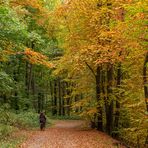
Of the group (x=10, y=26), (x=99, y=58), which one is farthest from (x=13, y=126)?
(x=10, y=26)

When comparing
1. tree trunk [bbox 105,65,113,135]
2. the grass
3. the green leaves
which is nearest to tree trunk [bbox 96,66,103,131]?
tree trunk [bbox 105,65,113,135]

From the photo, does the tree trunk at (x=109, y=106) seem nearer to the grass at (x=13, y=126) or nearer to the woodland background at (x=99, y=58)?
the woodland background at (x=99, y=58)

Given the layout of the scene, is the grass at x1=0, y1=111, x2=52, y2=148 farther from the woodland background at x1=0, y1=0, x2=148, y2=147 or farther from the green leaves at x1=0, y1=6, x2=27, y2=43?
the green leaves at x1=0, y1=6, x2=27, y2=43

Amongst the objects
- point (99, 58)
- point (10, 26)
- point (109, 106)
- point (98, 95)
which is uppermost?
point (10, 26)

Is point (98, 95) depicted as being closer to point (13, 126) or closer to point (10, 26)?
point (13, 126)

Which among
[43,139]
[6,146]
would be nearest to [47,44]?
[43,139]

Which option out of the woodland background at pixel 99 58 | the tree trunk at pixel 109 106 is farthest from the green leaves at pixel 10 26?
the tree trunk at pixel 109 106

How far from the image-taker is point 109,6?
24609mm

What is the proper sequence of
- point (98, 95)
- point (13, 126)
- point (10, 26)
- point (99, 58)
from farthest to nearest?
point (98, 95) → point (13, 126) → point (99, 58) → point (10, 26)

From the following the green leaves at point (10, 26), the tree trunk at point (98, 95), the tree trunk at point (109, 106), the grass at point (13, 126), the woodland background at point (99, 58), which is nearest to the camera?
the green leaves at point (10, 26)

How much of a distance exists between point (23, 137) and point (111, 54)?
282 inches

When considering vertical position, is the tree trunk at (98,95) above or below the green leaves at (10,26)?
below

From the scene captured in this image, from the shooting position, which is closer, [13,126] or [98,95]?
[13,126]

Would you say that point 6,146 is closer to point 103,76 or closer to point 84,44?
point 84,44
